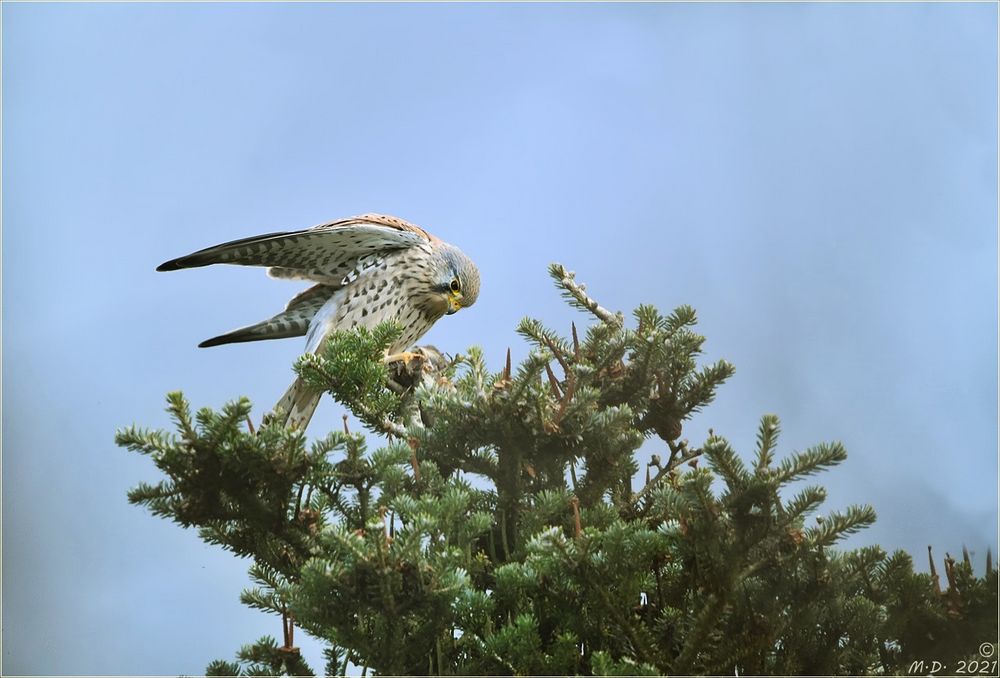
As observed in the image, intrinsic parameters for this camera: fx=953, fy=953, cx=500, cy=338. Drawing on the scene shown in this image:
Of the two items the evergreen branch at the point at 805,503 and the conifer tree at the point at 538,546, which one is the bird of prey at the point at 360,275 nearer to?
the conifer tree at the point at 538,546

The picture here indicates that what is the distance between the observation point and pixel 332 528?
1.32 metres

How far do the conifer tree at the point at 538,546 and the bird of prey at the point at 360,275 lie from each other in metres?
0.89

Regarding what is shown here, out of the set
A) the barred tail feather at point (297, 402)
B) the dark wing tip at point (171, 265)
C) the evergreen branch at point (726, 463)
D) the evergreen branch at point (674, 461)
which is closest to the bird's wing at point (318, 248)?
the dark wing tip at point (171, 265)

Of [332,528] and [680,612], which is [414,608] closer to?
[332,528]

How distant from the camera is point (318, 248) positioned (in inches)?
107

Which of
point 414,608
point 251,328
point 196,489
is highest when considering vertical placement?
point 251,328

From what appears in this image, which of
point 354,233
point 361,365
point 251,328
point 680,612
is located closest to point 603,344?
point 361,365

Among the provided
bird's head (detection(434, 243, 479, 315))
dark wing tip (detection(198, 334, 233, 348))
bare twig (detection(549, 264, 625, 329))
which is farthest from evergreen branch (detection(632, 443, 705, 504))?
dark wing tip (detection(198, 334, 233, 348))

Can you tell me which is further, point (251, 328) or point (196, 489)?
point (251, 328)

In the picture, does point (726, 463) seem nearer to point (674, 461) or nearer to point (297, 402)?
point (674, 461)

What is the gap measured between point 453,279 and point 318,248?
1.35ft

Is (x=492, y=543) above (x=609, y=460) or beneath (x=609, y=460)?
beneath

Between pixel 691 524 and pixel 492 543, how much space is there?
0.38 m

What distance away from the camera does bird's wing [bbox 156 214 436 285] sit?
8.23 feet
